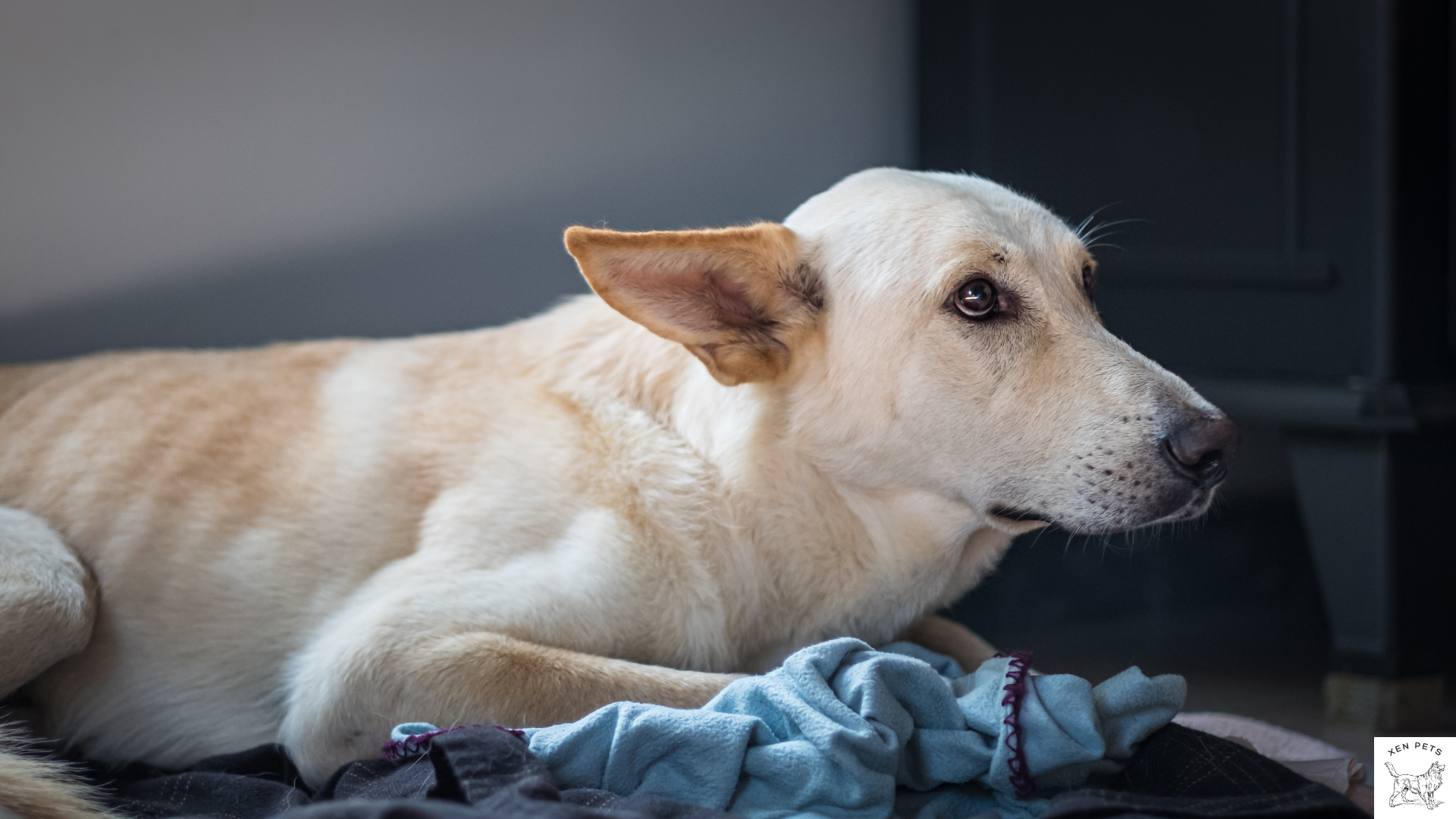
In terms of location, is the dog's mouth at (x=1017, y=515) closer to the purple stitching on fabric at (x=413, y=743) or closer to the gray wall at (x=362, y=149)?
the purple stitching on fabric at (x=413, y=743)

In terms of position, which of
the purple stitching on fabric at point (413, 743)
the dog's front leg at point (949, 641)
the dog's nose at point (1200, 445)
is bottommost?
the dog's front leg at point (949, 641)

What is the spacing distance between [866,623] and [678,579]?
0.92 ft

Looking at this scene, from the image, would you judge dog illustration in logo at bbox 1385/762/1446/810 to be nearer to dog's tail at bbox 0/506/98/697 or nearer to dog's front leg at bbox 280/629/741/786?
dog's front leg at bbox 280/629/741/786

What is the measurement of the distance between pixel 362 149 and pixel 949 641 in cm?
144

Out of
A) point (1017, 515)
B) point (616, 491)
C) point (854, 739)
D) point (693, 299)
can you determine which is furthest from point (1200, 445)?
point (616, 491)

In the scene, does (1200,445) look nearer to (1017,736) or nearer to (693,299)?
(1017,736)

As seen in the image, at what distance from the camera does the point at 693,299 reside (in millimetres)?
1494

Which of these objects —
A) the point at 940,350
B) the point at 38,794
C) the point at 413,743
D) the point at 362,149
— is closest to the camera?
the point at 38,794

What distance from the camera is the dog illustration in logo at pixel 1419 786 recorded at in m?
1.17

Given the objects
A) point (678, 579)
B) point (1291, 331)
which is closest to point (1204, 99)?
point (1291, 331)

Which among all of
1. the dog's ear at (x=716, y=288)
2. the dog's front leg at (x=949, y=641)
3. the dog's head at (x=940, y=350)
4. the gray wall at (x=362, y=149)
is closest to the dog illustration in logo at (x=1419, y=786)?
the dog's head at (x=940, y=350)

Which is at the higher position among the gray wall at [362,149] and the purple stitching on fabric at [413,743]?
the gray wall at [362,149]

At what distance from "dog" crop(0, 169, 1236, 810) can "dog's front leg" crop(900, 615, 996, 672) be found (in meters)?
0.01

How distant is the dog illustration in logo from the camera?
1.17 m
